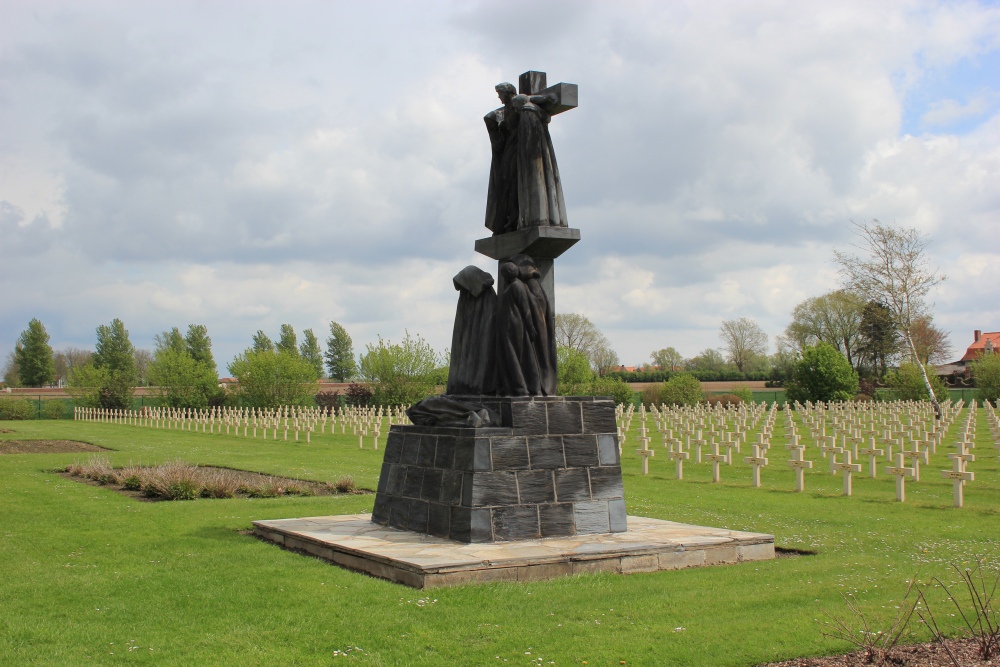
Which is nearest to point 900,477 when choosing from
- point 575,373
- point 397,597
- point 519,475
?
point 519,475

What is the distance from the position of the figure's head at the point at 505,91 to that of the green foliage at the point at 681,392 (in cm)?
3870

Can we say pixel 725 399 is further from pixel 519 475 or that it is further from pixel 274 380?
pixel 519 475

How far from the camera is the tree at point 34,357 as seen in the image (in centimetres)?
7006

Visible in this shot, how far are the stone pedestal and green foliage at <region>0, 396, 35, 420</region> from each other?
1814 inches

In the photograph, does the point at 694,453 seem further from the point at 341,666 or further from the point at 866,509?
the point at 341,666

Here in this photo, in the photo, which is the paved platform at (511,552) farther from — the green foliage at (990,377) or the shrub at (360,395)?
the shrub at (360,395)

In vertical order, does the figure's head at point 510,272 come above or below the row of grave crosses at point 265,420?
above

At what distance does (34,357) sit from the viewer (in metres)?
70.6

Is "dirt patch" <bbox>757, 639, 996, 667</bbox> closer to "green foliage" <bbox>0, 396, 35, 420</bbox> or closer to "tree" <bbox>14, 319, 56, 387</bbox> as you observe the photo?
"green foliage" <bbox>0, 396, 35, 420</bbox>

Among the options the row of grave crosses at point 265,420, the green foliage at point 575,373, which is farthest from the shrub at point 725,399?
the row of grave crosses at point 265,420

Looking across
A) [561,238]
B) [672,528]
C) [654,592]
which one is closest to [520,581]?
[654,592]

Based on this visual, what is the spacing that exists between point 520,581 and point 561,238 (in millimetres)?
3584

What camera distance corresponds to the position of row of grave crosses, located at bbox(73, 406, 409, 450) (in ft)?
108

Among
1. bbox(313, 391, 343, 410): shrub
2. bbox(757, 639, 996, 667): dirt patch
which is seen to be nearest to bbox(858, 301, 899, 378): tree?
bbox(313, 391, 343, 410): shrub
